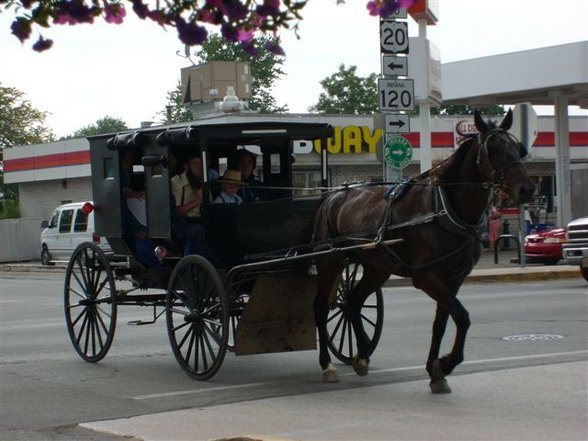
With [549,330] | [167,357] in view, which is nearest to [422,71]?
[549,330]

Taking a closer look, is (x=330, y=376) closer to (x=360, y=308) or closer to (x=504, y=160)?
(x=360, y=308)

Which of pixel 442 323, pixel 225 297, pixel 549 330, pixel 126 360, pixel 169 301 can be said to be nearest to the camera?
pixel 442 323

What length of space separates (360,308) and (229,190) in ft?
5.85

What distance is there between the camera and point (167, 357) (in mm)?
12312

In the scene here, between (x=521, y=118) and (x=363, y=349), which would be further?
(x=521, y=118)

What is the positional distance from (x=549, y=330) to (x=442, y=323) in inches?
196

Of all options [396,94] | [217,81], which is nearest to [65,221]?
[217,81]

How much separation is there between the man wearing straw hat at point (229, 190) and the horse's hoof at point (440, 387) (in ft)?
9.34

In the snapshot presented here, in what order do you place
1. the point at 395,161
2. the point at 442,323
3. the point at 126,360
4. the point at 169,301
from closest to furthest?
1. the point at 442,323
2. the point at 169,301
3. the point at 126,360
4. the point at 395,161

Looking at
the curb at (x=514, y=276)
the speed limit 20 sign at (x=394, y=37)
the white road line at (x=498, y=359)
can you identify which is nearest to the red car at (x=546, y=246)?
the curb at (x=514, y=276)

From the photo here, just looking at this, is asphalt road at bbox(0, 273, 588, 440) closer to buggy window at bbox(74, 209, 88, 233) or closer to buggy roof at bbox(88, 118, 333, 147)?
buggy roof at bbox(88, 118, 333, 147)

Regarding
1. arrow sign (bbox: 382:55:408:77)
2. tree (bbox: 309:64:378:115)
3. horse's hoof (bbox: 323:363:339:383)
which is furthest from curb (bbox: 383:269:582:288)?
tree (bbox: 309:64:378:115)

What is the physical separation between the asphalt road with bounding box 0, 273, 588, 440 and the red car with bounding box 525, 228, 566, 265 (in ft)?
33.3

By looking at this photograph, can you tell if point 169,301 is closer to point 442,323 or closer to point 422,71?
point 442,323
